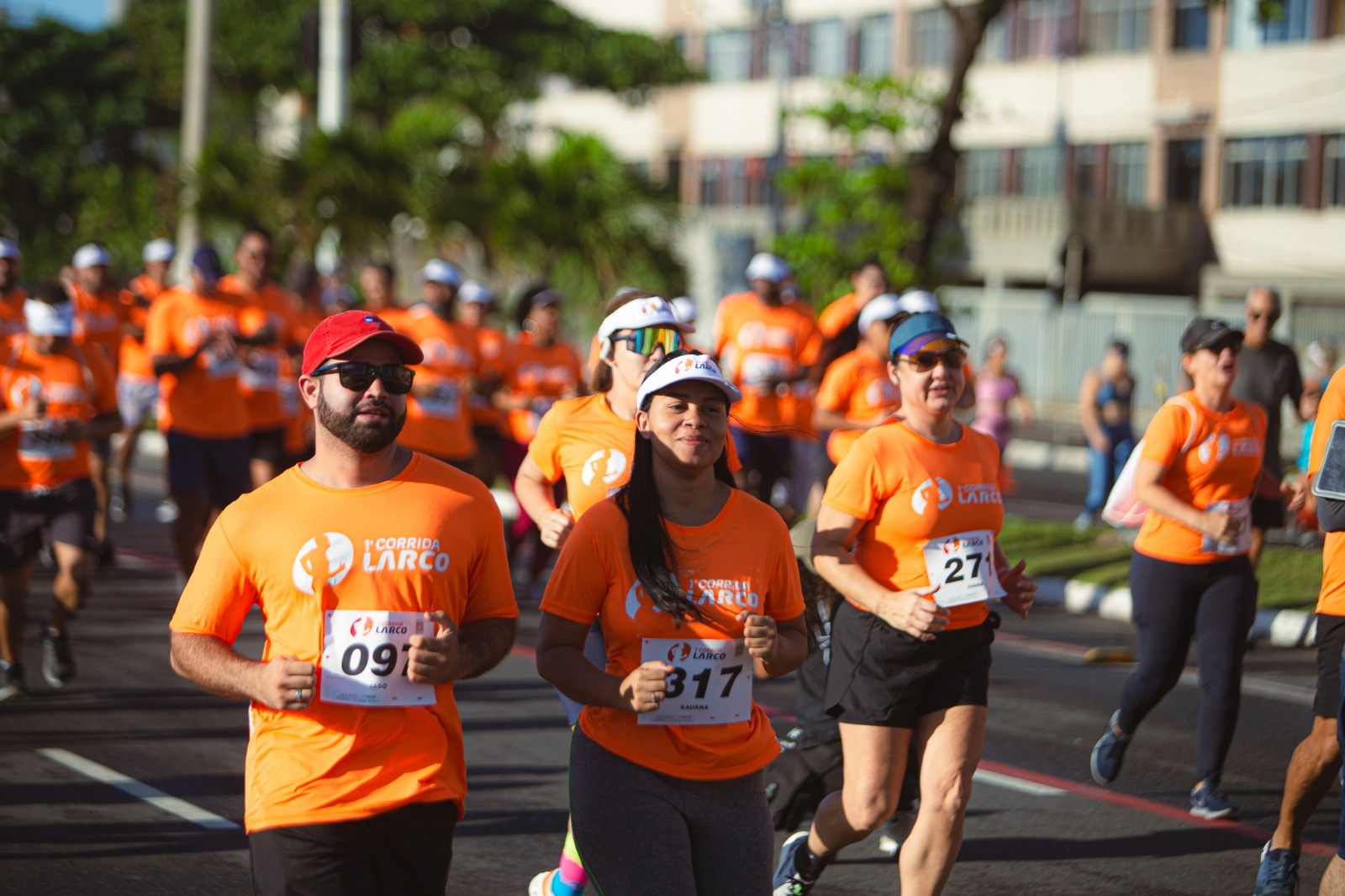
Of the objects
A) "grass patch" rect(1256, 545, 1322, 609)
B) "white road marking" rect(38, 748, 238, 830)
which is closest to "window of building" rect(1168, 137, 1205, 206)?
"grass patch" rect(1256, 545, 1322, 609)

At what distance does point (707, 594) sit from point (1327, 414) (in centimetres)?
283

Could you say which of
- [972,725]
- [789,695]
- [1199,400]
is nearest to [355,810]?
[972,725]

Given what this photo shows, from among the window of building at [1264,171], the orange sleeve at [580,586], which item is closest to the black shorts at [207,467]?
the orange sleeve at [580,586]

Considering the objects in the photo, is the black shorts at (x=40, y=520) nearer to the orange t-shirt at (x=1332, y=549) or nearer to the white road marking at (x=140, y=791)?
the white road marking at (x=140, y=791)

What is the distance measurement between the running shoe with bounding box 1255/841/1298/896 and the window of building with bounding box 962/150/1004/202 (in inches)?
1620

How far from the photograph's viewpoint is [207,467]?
10.2 metres

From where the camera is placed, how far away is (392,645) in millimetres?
3666

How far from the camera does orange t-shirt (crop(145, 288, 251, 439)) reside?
1009cm

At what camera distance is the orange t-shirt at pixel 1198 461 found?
6.76 meters

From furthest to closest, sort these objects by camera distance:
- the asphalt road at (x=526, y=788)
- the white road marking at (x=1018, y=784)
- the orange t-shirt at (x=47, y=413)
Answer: the orange t-shirt at (x=47, y=413) < the white road marking at (x=1018, y=784) < the asphalt road at (x=526, y=788)

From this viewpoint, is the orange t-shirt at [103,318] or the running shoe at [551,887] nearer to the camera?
the running shoe at [551,887]

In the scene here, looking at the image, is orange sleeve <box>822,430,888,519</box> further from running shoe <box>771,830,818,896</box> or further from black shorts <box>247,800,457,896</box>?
black shorts <box>247,800,457,896</box>

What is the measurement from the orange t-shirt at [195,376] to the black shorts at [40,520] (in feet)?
4.82

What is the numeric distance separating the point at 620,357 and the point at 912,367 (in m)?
0.99
